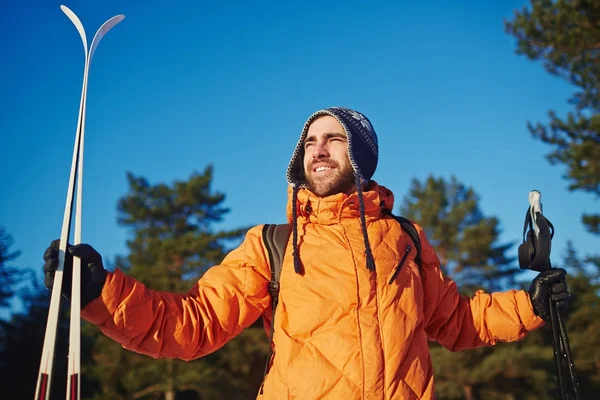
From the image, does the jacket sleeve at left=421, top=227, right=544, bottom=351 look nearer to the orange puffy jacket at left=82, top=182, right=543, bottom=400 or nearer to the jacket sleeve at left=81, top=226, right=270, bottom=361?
the orange puffy jacket at left=82, top=182, right=543, bottom=400

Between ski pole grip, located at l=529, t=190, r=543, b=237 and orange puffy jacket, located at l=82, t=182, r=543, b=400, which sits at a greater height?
ski pole grip, located at l=529, t=190, r=543, b=237

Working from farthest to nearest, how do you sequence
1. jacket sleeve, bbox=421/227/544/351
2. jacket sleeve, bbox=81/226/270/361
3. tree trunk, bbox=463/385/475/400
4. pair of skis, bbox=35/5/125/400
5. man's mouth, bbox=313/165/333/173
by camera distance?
tree trunk, bbox=463/385/475/400
man's mouth, bbox=313/165/333/173
jacket sleeve, bbox=421/227/544/351
jacket sleeve, bbox=81/226/270/361
pair of skis, bbox=35/5/125/400

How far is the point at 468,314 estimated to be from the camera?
10.3 feet

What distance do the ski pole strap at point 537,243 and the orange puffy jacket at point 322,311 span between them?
200 mm

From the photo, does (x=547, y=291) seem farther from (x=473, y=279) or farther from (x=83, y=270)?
(x=473, y=279)

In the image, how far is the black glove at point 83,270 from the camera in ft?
6.70

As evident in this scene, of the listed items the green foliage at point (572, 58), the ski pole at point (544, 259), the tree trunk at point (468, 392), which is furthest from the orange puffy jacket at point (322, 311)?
the tree trunk at point (468, 392)

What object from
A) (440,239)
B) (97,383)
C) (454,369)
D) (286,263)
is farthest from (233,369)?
(286,263)

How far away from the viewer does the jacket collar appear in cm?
278

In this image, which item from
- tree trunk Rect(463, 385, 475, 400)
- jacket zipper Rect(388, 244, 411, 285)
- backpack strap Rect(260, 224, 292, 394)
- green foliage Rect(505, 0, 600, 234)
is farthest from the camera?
tree trunk Rect(463, 385, 475, 400)

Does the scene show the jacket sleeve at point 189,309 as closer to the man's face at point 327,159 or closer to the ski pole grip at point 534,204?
the man's face at point 327,159

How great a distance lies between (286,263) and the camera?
271 centimetres

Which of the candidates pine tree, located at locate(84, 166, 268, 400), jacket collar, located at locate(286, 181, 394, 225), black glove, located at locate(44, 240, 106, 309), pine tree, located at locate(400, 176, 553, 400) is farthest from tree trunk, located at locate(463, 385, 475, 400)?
black glove, located at locate(44, 240, 106, 309)

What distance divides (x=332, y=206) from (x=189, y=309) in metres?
0.87
